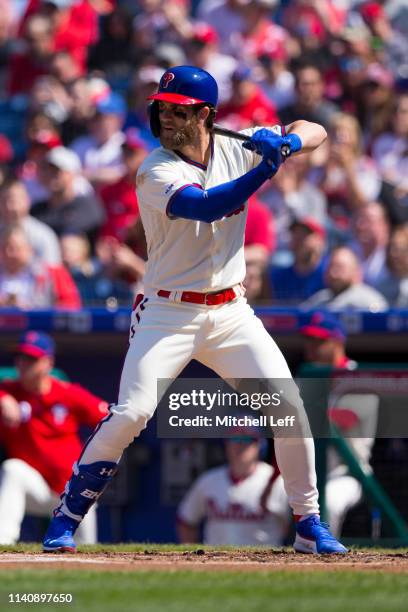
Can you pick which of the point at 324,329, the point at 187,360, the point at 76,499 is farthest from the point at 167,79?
the point at 324,329

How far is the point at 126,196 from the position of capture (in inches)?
392

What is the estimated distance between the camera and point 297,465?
17.5ft

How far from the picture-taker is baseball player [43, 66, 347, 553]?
516 cm

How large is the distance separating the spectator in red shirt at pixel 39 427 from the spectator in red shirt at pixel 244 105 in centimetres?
330

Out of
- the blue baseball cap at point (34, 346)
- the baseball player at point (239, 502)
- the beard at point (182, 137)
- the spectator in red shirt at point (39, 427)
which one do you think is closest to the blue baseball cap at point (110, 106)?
the spectator in red shirt at point (39, 427)

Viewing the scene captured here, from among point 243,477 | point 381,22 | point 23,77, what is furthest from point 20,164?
point 243,477

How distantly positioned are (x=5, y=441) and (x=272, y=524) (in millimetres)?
1714

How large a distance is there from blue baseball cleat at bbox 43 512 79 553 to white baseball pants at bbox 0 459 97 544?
214 cm

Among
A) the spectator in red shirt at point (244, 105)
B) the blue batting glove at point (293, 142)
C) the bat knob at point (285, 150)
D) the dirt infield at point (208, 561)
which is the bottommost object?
the dirt infield at point (208, 561)

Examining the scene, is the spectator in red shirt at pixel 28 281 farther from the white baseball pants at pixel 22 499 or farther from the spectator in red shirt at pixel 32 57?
the spectator in red shirt at pixel 32 57

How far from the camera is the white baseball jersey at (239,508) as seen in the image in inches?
308

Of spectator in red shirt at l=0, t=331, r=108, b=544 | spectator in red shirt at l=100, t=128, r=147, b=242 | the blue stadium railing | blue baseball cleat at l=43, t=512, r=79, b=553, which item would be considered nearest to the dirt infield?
blue baseball cleat at l=43, t=512, r=79, b=553

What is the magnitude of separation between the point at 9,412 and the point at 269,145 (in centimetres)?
352

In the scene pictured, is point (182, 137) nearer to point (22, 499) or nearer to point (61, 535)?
point (61, 535)
